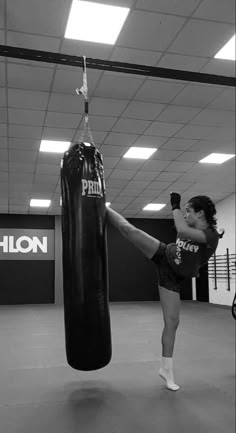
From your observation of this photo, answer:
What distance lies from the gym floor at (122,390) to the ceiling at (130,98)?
9.18 ft

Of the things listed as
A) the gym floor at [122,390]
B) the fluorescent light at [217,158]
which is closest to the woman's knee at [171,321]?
the gym floor at [122,390]

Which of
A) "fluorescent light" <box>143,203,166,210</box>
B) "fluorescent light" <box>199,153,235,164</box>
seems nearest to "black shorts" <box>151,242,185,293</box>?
"fluorescent light" <box>199,153,235,164</box>

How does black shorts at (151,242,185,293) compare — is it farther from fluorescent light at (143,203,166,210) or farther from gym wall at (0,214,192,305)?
gym wall at (0,214,192,305)

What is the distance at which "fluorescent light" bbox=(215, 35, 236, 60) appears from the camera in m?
3.51

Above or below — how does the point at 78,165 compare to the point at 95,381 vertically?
above

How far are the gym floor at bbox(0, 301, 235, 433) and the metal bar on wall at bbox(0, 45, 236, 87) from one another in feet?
8.33

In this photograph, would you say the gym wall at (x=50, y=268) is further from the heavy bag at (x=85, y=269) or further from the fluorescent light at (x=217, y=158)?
the heavy bag at (x=85, y=269)

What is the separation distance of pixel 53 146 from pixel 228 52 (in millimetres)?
3117

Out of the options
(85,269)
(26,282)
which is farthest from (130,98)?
→ (26,282)

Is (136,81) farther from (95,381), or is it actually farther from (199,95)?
(95,381)

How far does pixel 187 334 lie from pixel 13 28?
402 centimetres

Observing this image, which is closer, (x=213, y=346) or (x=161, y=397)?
(x=161, y=397)

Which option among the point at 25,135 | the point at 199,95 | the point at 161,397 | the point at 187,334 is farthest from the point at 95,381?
the point at 25,135

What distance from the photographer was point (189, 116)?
4.95m
